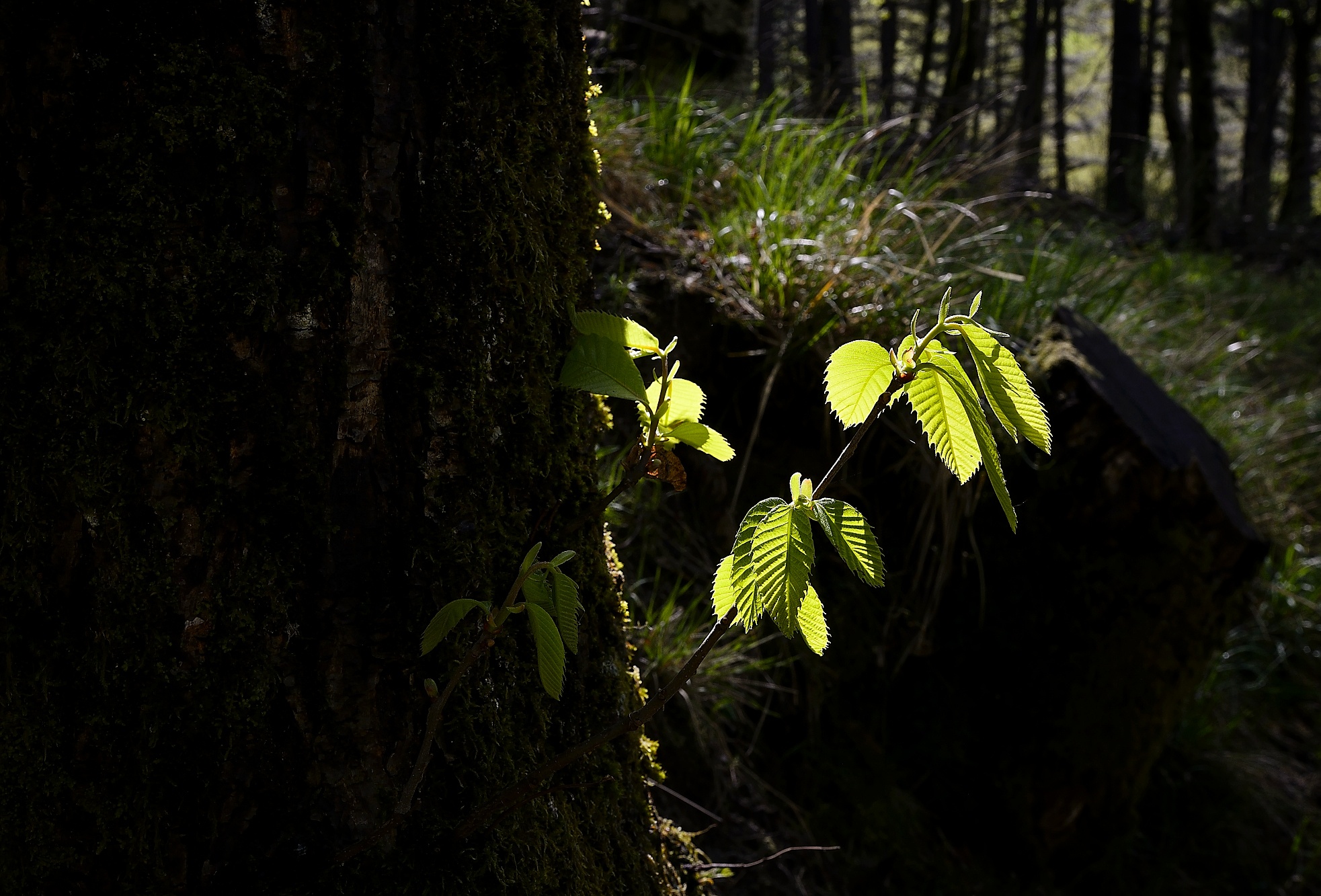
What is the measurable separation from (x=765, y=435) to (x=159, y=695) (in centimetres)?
197

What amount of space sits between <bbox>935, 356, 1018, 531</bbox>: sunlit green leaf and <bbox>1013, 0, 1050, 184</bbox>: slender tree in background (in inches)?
110

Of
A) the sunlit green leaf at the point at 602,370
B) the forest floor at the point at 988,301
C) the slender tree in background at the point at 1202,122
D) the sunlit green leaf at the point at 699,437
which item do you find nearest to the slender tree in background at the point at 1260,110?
the slender tree in background at the point at 1202,122

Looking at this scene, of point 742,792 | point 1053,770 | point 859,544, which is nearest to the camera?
point 859,544

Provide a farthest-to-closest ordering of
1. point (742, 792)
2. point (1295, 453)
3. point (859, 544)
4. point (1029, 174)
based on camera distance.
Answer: point (1029, 174) < point (1295, 453) < point (742, 792) < point (859, 544)

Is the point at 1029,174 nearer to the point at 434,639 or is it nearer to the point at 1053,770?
the point at 1053,770

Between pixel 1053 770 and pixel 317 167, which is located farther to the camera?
pixel 1053 770

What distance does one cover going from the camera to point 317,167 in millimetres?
881

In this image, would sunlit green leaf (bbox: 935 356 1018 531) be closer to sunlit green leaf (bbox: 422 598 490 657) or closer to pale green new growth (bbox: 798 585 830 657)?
pale green new growth (bbox: 798 585 830 657)

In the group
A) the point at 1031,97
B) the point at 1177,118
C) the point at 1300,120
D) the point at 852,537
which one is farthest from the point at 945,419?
the point at 1300,120

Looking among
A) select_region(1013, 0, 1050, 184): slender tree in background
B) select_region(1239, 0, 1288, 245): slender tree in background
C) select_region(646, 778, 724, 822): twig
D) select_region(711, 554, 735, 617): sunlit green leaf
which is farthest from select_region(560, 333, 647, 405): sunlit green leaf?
select_region(1239, 0, 1288, 245): slender tree in background

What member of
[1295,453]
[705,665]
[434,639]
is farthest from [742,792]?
[1295,453]

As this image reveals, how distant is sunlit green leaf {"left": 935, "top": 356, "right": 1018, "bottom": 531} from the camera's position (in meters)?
0.77

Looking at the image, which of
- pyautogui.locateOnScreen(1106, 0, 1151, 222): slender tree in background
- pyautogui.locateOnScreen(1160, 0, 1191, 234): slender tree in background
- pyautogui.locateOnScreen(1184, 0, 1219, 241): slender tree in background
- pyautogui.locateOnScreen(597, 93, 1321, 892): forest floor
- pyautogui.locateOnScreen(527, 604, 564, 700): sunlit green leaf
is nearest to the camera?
pyautogui.locateOnScreen(527, 604, 564, 700): sunlit green leaf

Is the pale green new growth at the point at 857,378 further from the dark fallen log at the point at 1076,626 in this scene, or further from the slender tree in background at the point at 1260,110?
the slender tree in background at the point at 1260,110
